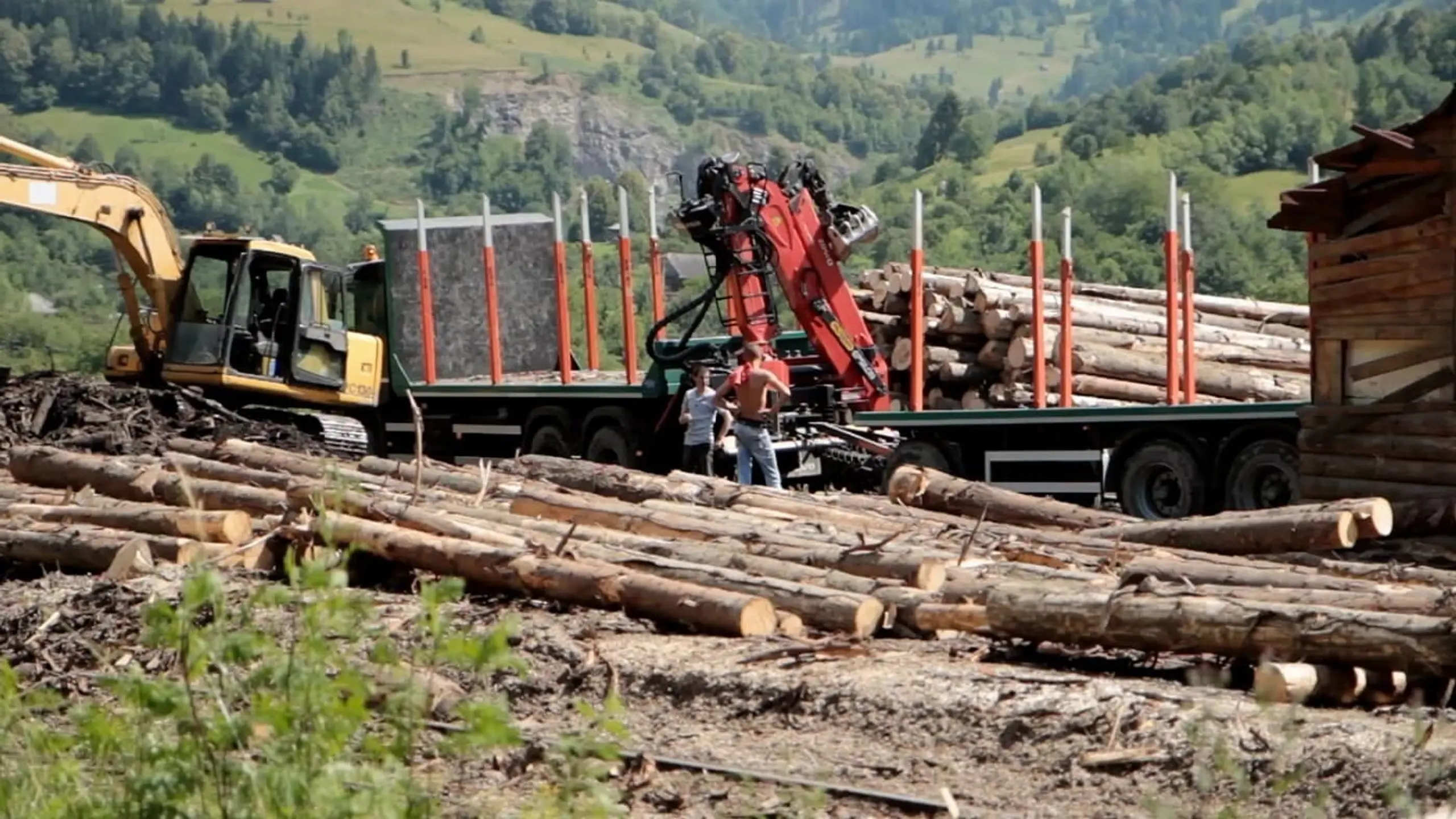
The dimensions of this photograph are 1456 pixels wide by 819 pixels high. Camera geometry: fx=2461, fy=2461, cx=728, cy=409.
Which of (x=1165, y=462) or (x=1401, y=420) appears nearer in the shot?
(x=1401, y=420)

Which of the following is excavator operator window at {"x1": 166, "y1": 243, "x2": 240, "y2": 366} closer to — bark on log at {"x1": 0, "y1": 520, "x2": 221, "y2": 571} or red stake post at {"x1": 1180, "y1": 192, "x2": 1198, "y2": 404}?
bark on log at {"x1": 0, "y1": 520, "x2": 221, "y2": 571}

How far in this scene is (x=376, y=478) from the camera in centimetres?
1745

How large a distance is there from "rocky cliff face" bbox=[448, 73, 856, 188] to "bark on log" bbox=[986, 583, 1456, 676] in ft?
564

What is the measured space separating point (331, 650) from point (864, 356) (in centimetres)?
1552

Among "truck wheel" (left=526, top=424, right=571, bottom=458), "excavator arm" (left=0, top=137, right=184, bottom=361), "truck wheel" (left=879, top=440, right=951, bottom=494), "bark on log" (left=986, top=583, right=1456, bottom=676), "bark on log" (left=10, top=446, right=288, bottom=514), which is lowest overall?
"bark on log" (left=986, top=583, right=1456, bottom=676)

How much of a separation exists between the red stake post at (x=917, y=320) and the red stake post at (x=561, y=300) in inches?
163

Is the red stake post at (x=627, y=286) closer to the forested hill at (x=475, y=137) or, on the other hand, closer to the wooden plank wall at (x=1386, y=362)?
the wooden plank wall at (x=1386, y=362)

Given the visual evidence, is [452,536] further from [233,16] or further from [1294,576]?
[233,16]

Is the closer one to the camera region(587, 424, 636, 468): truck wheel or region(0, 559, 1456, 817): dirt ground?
region(0, 559, 1456, 817): dirt ground

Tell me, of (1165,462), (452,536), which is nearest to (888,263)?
(1165,462)

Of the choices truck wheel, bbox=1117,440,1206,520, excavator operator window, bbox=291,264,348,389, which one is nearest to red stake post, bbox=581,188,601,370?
excavator operator window, bbox=291,264,348,389

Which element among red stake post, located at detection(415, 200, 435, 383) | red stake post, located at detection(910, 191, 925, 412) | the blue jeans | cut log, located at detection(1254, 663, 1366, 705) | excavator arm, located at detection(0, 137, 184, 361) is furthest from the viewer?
excavator arm, located at detection(0, 137, 184, 361)

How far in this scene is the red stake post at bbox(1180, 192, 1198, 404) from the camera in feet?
65.5

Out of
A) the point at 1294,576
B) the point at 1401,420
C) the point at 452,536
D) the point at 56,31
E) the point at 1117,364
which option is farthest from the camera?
the point at 56,31
